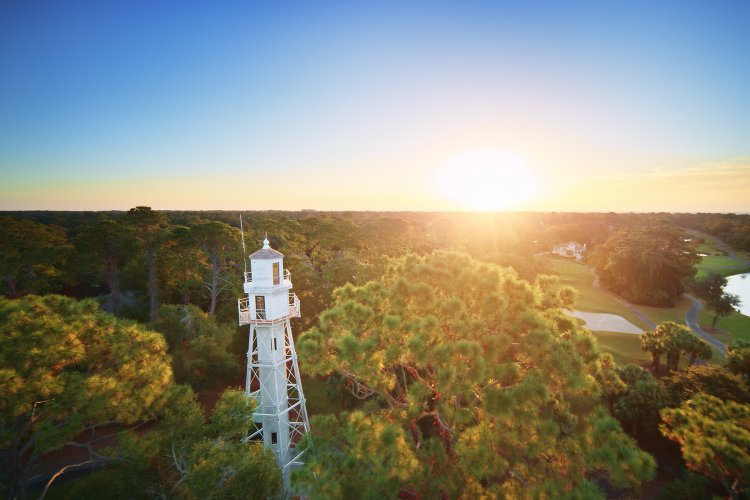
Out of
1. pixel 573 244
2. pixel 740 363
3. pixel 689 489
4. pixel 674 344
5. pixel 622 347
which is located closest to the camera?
pixel 689 489

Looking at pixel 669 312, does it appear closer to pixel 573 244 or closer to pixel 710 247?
pixel 573 244

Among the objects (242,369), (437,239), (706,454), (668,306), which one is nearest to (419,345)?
(706,454)

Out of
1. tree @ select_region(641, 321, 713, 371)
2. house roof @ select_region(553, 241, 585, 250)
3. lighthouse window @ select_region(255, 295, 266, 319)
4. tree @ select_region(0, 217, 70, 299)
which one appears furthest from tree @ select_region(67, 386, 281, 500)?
house roof @ select_region(553, 241, 585, 250)

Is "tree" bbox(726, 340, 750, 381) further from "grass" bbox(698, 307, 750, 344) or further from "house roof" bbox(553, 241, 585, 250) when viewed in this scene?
"house roof" bbox(553, 241, 585, 250)

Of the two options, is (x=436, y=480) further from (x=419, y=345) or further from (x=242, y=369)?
(x=242, y=369)

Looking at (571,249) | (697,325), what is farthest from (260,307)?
(571,249)
